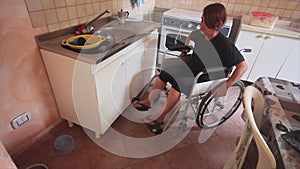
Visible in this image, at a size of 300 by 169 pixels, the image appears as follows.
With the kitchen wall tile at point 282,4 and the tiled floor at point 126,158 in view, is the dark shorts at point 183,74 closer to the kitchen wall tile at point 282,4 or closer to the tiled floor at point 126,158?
the tiled floor at point 126,158

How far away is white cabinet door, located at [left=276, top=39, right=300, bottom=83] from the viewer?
2010 millimetres

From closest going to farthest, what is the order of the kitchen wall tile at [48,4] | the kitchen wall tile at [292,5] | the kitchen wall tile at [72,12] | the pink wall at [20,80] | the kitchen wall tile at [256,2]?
the pink wall at [20,80]
the kitchen wall tile at [48,4]
the kitchen wall tile at [72,12]
the kitchen wall tile at [292,5]
the kitchen wall tile at [256,2]

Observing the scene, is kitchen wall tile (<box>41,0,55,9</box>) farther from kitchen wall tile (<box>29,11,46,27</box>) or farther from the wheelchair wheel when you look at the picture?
the wheelchair wheel

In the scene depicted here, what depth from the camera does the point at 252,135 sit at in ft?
2.47

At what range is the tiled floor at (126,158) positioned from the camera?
138 cm

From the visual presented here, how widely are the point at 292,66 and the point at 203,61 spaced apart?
1.35 meters

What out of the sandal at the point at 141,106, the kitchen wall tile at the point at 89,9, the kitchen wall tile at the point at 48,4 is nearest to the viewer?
the kitchen wall tile at the point at 48,4

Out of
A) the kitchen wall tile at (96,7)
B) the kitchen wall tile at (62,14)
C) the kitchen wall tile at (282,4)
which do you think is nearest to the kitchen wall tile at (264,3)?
the kitchen wall tile at (282,4)

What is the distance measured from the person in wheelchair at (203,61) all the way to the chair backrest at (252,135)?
524 millimetres

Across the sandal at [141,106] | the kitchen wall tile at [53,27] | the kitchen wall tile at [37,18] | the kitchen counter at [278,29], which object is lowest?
the sandal at [141,106]

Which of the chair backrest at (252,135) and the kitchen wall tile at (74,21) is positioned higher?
the kitchen wall tile at (74,21)

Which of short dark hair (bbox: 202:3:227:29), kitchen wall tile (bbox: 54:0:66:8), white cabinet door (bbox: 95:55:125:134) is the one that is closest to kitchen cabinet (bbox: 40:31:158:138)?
white cabinet door (bbox: 95:55:125:134)

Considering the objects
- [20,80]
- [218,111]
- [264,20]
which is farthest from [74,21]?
[264,20]

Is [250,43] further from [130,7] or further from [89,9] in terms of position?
[89,9]
